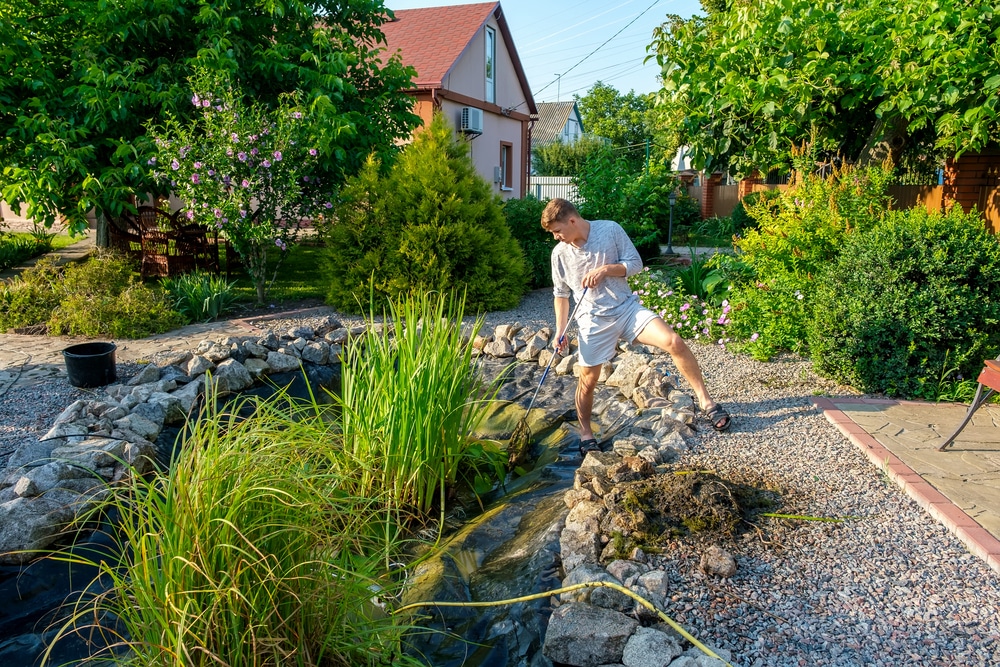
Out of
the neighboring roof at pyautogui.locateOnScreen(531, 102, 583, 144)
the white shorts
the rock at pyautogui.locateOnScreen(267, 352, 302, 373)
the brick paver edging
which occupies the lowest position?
the brick paver edging

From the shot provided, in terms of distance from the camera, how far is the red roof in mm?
17219

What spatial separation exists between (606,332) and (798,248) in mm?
2784

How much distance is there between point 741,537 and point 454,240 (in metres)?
5.62

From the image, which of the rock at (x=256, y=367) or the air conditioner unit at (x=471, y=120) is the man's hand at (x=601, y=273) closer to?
the rock at (x=256, y=367)

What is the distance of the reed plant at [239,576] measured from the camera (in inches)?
80.1

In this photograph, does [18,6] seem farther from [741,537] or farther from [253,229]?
[741,537]

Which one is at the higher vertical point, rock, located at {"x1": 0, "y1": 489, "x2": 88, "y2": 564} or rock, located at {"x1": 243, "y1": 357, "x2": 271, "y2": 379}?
rock, located at {"x1": 243, "y1": 357, "x2": 271, "y2": 379}

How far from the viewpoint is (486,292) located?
8.30 meters

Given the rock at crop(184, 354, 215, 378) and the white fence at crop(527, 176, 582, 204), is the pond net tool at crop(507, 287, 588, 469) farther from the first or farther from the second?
the white fence at crop(527, 176, 582, 204)

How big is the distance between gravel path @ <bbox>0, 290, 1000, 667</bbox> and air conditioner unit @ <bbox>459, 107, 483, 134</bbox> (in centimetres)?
1513

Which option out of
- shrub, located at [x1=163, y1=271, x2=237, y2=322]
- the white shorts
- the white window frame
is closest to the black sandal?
the white shorts

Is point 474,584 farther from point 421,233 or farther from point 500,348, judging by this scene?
point 421,233

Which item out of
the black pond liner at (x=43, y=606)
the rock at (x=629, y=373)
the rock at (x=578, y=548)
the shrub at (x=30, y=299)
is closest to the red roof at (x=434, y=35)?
the shrub at (x=30, y=299)

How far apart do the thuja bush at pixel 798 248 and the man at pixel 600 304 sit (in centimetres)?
181
